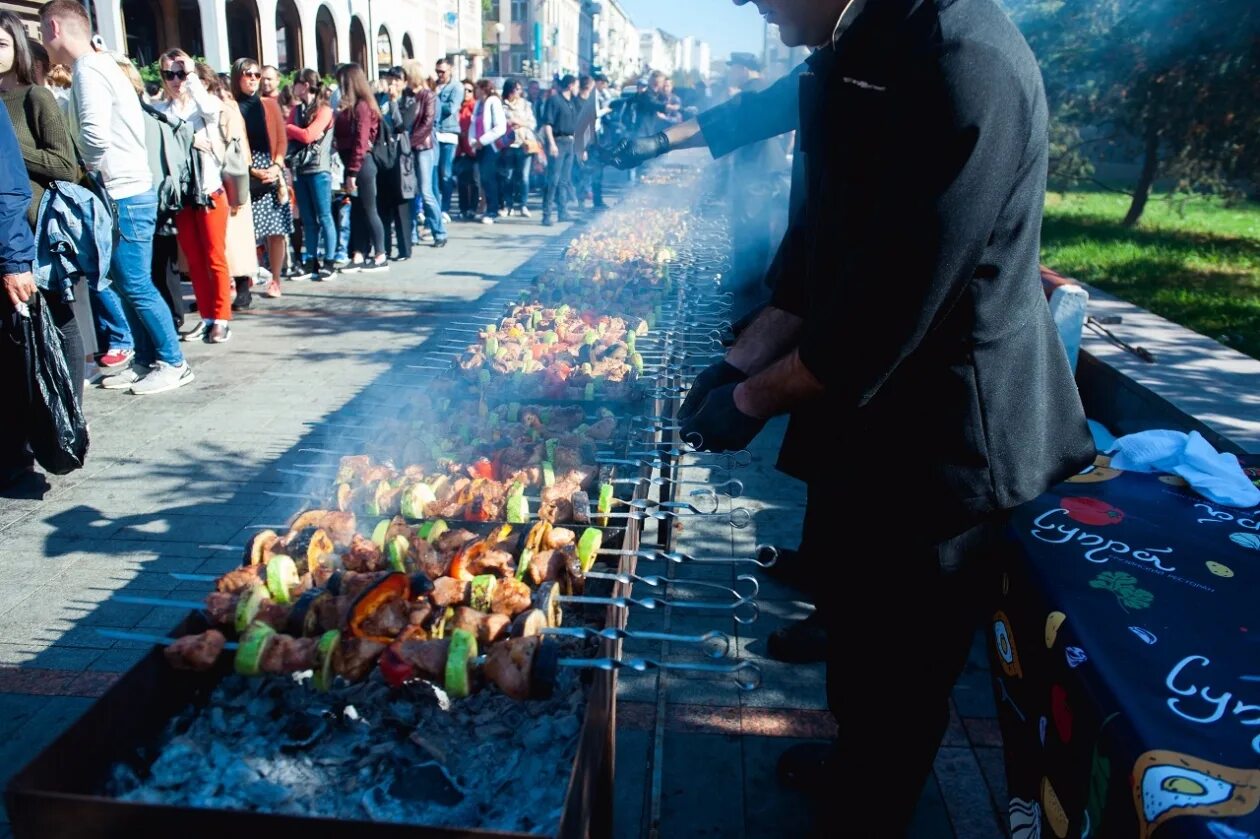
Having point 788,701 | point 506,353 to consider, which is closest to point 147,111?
point 506,353

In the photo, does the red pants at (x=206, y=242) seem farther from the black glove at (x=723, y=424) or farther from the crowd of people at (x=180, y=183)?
the black glove at (x=723, y=424)

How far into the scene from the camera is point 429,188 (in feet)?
41.9

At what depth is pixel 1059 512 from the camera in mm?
2541

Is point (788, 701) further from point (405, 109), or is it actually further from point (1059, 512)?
point (405, 109)

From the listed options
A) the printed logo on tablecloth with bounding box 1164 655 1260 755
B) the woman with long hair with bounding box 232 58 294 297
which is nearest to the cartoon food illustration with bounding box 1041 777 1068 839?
the printed logo on tablecloth with bounding box 1164 655 1260 755

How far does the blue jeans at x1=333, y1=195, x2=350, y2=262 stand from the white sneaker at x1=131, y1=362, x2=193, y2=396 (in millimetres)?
4498

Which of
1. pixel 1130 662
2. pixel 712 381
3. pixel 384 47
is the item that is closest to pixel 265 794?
pixel 712 381

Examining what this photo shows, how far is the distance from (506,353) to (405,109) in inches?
338

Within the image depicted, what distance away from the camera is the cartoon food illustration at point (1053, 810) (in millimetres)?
2001

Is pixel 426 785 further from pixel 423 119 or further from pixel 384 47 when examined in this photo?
pixel 384 47

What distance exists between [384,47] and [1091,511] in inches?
1652

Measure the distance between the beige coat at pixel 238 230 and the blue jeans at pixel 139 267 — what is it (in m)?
1.73

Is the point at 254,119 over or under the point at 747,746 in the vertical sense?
over

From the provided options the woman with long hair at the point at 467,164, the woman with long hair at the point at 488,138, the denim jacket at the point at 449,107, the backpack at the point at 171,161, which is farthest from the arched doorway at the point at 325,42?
the backpack at the point at 171,161
